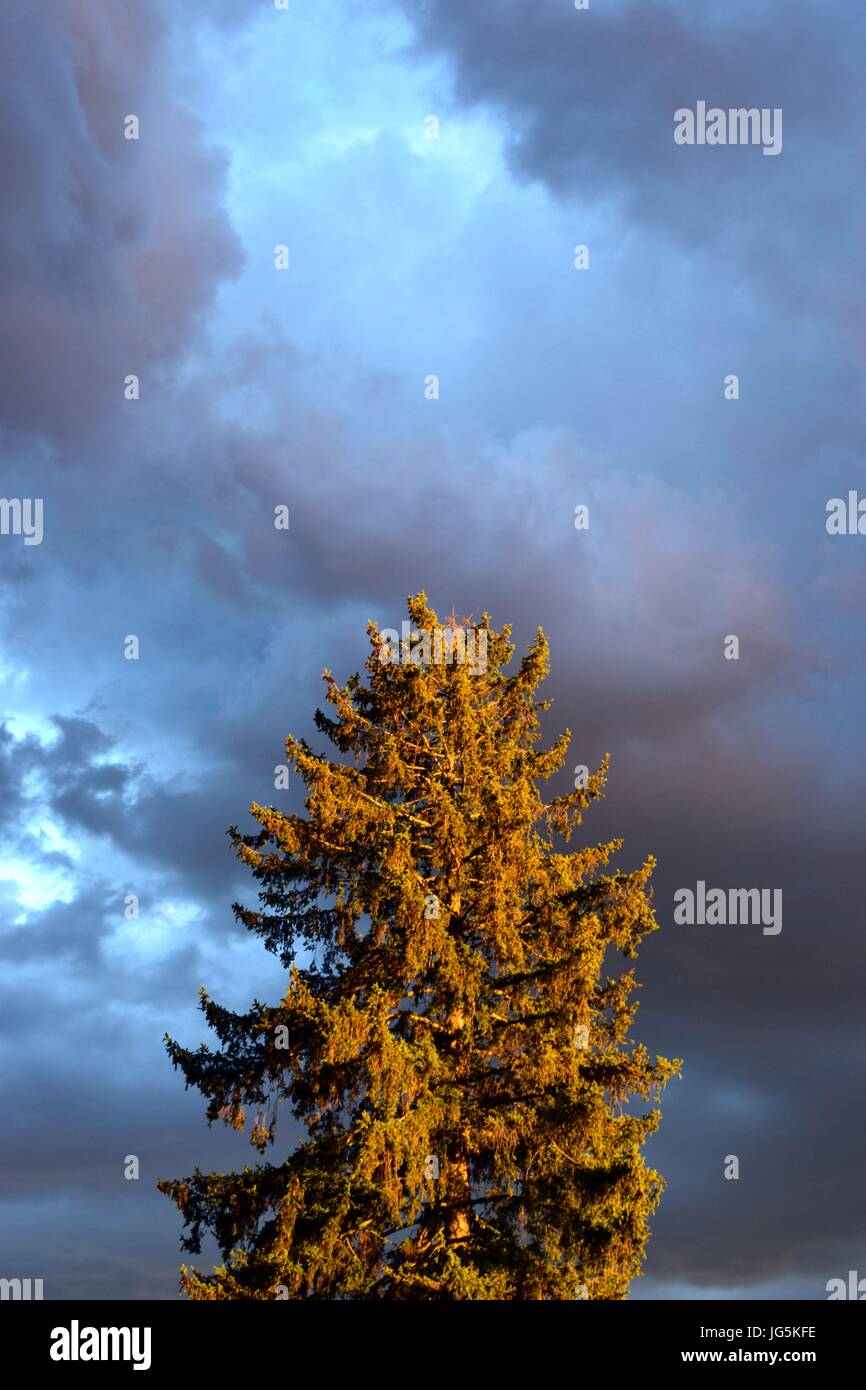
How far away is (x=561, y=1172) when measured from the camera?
2119 cm

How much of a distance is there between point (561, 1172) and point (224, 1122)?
5942mm

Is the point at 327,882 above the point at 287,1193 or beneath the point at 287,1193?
above

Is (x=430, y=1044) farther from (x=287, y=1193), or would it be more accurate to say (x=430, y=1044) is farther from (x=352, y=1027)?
(x=287, y=1193)

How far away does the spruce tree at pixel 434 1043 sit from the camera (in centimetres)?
2030

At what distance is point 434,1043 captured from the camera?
22375 mm

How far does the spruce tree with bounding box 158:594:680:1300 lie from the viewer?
66.6 feet
